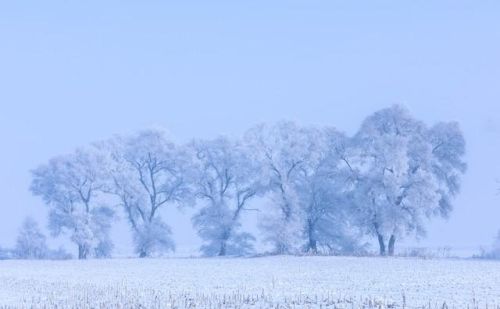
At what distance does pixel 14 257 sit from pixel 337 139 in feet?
121

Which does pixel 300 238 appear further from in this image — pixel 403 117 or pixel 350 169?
pixel 403 117

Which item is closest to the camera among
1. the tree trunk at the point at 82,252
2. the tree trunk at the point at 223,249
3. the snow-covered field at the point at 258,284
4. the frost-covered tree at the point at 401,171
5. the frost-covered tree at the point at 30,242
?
the snow-covered field at the point at 258,284

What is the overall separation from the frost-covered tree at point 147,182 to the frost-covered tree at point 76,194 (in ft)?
6.17

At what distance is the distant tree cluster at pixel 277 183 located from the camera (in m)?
70.2

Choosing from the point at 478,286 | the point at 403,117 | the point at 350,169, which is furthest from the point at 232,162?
the point at 478,286

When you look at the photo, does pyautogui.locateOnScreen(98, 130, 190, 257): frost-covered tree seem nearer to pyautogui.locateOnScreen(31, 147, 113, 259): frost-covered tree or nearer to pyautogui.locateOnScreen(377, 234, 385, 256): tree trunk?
pyautogui.locateOnScreen(31, 147, 113, 259): frost-covered tree

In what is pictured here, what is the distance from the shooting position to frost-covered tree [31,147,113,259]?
80438 mm

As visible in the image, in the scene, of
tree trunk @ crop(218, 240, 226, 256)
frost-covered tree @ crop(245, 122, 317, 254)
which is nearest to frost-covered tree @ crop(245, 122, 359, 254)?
frost-covered tree @ crop(245, 122, 317, 254)

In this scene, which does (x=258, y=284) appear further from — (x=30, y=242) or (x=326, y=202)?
(x=30, y=242)

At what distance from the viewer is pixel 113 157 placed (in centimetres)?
8519

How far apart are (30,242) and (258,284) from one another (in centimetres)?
5201

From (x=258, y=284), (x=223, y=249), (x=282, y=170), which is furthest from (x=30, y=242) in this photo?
(x=258, y=284)

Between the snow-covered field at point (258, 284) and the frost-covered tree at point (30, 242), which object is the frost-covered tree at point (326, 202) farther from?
the frost-covered tree at point (30, 242)

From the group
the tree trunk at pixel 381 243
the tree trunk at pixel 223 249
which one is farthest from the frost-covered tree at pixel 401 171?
the tree trunk at pixel 223 249
